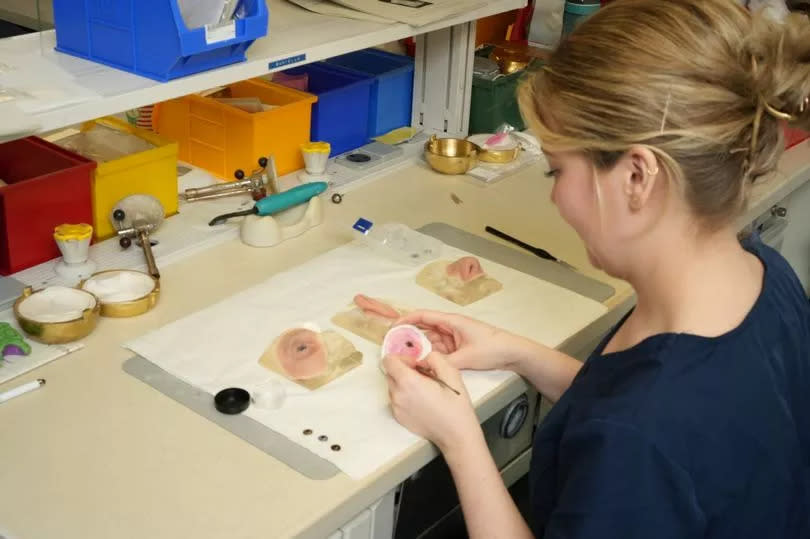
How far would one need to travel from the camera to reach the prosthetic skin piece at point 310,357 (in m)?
1.19

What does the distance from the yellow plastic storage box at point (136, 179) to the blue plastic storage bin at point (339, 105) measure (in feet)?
1.16

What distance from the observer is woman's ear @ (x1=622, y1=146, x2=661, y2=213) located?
2.97ft

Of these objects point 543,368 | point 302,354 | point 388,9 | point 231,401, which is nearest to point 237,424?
point 231,401

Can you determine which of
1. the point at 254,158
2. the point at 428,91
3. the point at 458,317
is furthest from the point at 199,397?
the point at 428,91

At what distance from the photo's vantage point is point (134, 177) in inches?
59.0

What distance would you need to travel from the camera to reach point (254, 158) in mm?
1694

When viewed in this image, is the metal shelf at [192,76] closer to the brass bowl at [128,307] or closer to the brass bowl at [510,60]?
the brass bowl at [128,307]

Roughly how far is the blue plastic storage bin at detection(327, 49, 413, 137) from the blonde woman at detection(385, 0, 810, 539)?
3.13 ft

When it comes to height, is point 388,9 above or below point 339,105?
above

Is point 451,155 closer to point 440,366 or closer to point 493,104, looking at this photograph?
point 493,104

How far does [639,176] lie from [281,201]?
2.45 ft

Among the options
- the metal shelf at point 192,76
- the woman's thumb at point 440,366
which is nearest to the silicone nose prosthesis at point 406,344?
the woman's thumb at point 440,366

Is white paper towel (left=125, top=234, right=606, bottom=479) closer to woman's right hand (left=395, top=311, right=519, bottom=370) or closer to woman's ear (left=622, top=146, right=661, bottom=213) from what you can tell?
woman's right hand (left=395, top=311, right=519, bottom=370)

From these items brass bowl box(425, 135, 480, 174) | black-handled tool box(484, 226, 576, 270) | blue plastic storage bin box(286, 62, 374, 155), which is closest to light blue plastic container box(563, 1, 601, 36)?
brass bowl box(425, 135, 480, 174)
